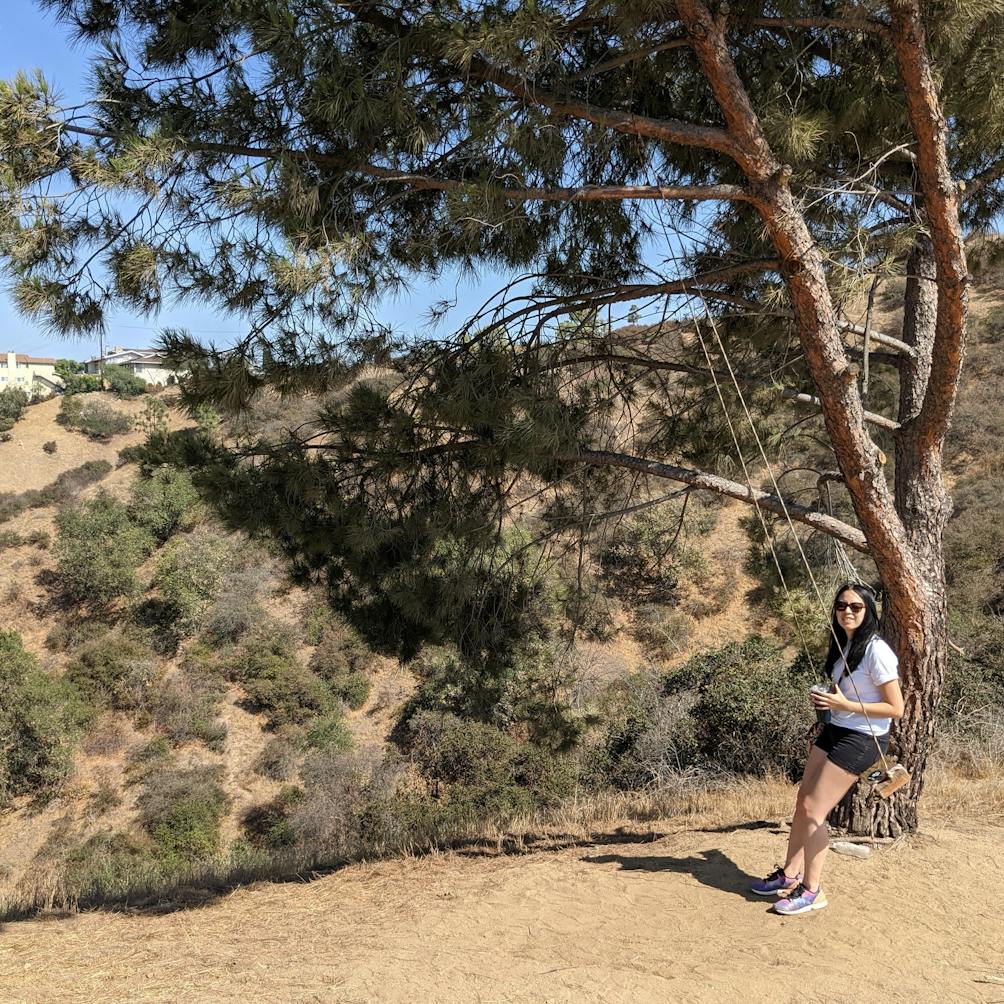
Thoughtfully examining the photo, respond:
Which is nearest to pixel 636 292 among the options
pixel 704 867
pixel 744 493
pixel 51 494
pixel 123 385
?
pixel 744 493

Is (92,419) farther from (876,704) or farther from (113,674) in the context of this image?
(876,704)

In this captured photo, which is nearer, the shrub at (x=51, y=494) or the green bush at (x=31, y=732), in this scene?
the green bush at (x=31, y=732)

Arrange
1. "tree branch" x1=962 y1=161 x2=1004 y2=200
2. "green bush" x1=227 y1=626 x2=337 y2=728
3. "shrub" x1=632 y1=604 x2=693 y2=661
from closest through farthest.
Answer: "tree branch" x1=962 y1=161 x2=1004 y2=200
"shrub" x1=632 y1=604 x2=693 y2=661
"green bush" x1=227 y1=626 x2=337 y2=728

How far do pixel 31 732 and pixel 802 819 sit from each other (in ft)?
59.3

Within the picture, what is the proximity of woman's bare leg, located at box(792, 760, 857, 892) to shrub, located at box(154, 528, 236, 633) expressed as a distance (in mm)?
20830

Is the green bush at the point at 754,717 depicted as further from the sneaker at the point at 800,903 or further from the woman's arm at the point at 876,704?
the woman's arm at the point at 876,704

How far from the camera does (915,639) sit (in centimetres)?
475

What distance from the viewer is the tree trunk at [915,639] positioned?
4742mm

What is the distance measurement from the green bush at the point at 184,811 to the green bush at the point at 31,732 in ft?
6.77

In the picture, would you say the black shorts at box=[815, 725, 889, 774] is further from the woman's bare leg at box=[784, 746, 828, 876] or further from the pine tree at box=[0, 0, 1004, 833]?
the pine tree at box=[0, 0, 1004, 833]

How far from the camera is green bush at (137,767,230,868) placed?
15383 millimetres

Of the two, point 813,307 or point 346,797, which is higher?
point 813,307

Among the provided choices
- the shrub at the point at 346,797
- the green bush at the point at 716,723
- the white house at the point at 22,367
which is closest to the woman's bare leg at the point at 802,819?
the green bush at the point at 716,723

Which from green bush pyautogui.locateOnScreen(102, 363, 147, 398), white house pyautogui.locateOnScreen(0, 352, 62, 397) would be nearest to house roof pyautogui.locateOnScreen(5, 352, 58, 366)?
white house pyautogui.locateOnScreen(0, 352, 62, 397)
